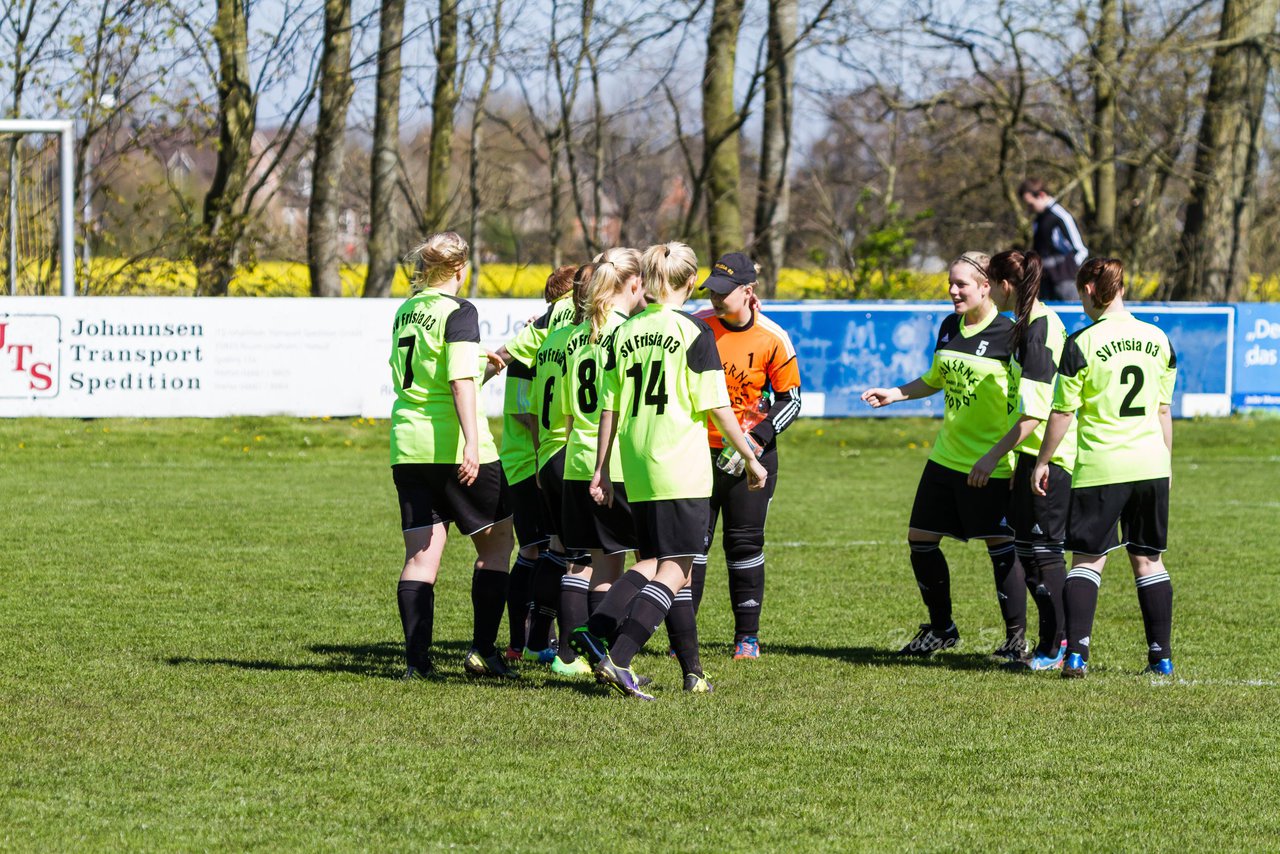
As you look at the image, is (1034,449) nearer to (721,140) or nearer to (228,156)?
(228,156)

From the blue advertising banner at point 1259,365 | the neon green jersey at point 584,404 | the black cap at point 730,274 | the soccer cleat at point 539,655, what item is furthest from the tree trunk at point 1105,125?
the neon green jersey at point 584,404

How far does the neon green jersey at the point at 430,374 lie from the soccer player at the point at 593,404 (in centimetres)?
38

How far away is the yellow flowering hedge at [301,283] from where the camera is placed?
72.2 ft

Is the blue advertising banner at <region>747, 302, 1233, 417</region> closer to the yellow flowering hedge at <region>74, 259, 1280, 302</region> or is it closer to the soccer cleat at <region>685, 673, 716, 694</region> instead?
the yellow flowering hedge at <region>74, 259, 1280, 302</region>


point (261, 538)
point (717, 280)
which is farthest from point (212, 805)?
point (261, 538)

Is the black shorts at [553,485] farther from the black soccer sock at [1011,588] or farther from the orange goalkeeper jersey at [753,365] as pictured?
the black soccer sock at [1011,588]

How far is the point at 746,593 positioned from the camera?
745 cm

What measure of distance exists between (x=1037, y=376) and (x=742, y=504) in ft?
4.82

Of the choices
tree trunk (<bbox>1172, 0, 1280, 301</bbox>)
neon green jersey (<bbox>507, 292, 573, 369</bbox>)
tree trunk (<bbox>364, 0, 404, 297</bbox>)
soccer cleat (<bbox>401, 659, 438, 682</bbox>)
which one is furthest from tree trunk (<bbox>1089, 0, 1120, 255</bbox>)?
soccer cleat (<bbox>401, 659, 438, 682</bbox>)

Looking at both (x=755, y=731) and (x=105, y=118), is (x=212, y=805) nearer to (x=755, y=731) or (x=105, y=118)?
(x=755, y=731)

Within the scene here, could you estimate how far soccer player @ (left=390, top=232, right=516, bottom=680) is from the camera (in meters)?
6.45

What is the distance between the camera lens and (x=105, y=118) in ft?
75.0

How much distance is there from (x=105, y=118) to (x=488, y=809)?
20465 millimetres

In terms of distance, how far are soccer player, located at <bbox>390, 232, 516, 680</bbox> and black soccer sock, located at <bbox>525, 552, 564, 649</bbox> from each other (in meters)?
0.43
